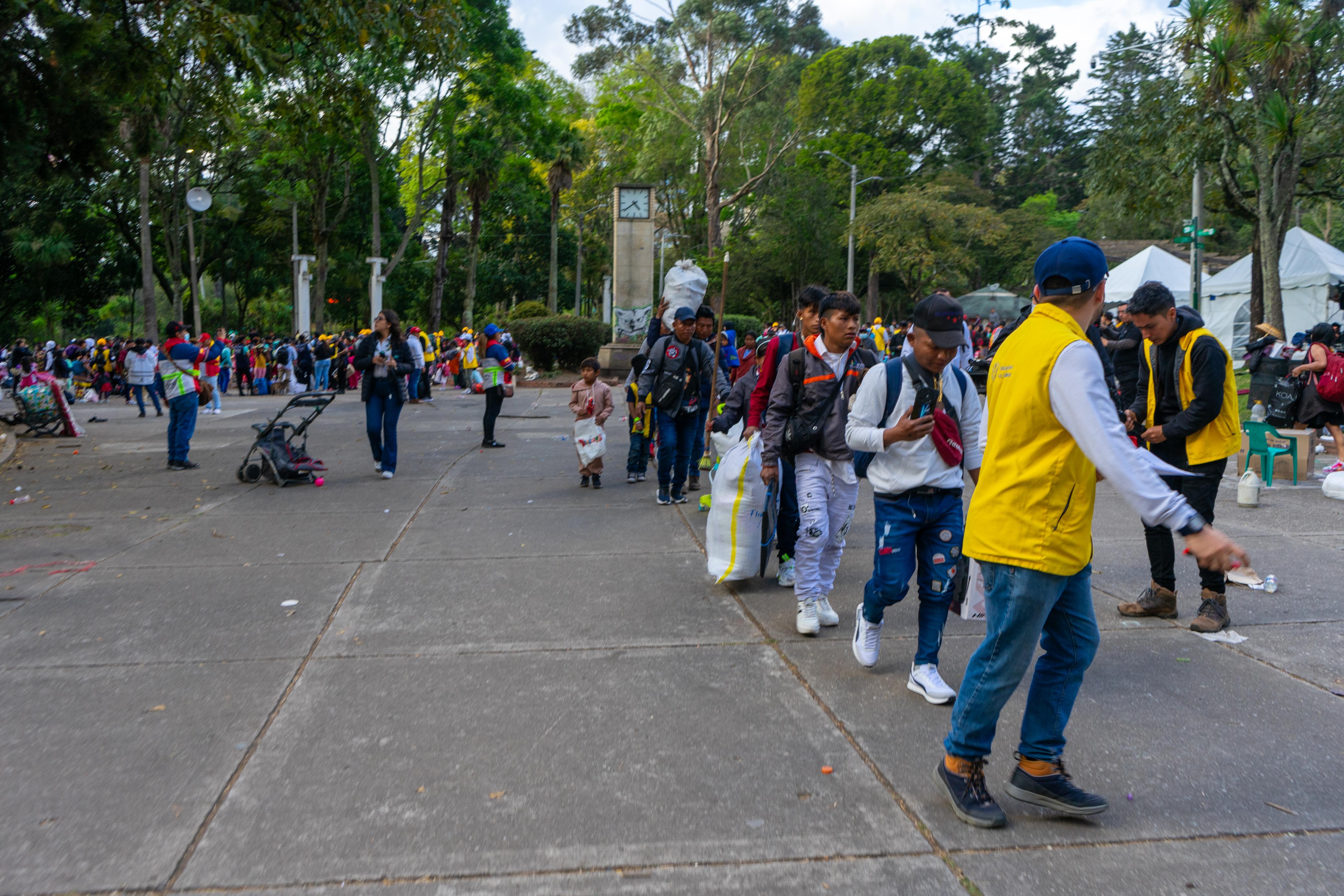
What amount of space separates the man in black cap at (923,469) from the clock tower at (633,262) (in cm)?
2335

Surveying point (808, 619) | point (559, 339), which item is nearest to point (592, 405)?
point (808, 619)

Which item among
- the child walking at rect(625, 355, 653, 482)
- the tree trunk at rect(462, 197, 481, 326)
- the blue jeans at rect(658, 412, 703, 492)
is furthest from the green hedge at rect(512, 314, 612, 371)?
the blue jeans at rect(658, 412, 703, 492)

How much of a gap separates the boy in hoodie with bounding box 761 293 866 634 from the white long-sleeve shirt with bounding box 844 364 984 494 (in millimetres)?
648

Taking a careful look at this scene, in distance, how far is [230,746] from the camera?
3.93m

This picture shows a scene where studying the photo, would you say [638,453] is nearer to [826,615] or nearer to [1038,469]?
[826,615]

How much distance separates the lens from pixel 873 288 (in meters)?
49.5

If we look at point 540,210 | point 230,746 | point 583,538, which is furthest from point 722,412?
point 540,210

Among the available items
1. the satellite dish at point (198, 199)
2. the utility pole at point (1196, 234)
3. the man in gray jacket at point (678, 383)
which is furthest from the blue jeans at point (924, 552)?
the satellite dish at point (198, 199)

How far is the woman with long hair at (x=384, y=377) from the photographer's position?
10609 mm

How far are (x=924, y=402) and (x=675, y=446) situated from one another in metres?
4.98

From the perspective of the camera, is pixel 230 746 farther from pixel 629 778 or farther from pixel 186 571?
pixel 186 571

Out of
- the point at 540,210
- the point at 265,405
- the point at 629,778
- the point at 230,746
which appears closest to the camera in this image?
the point at 629,778

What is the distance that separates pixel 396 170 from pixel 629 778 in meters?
43.4

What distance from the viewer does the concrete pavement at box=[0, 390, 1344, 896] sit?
3064 mm
